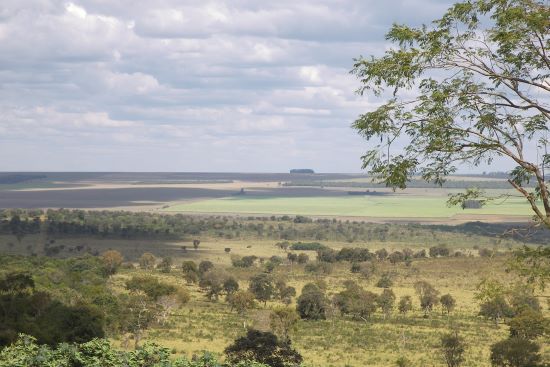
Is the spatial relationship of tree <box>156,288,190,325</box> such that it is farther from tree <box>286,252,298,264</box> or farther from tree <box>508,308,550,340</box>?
tree <box>286,252,298,264</box>

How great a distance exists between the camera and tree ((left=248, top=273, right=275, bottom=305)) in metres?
89.1

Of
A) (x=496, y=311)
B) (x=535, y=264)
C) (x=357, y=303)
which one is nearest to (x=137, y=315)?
(x=357, y=303)

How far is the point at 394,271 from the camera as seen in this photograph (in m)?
123

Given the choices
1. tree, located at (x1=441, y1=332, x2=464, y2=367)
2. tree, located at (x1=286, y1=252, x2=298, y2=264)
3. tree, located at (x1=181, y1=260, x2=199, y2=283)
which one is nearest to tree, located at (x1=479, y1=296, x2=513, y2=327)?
tree, located at (x1=441, y1=332, x2=464, y2=367)

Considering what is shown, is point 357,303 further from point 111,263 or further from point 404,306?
point 111,263

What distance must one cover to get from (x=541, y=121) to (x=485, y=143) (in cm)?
196

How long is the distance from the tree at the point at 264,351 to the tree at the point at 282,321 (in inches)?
778

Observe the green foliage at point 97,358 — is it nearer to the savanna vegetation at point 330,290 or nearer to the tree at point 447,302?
the savanna vegetation at point 330,290

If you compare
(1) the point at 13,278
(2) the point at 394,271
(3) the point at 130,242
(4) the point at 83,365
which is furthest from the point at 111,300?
(3) the point at 130,242

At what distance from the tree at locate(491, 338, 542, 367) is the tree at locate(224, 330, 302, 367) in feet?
58.4

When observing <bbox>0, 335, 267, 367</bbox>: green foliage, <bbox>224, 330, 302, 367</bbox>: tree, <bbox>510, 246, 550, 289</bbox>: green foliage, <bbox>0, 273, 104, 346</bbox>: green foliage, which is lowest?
<bbox>224, 330, 302, 367</bbox>: tree

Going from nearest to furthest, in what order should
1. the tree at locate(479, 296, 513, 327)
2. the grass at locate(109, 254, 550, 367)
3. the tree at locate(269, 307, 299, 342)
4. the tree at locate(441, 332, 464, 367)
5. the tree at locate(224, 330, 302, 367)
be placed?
1. the tree at locate(224, 330, 302, 367)
2. the tree at locate(441, 332, 464, 367)
3. the grass at locate(109, 254, 550, 367)
4. the tree at locate(269, 307, 299, 342)
5. the tree at locate(479, 296, 513, 327)

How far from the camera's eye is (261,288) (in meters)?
89.1

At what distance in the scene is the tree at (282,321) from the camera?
66.8m
